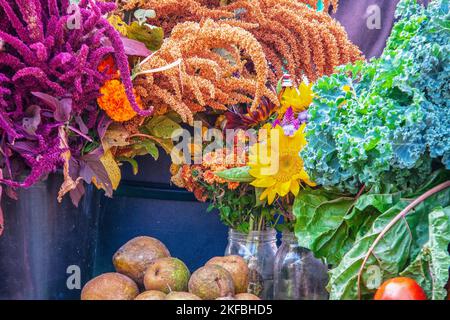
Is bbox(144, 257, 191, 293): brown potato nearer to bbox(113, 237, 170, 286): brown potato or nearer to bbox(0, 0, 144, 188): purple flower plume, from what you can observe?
bbox(113, 237, 170, 286): brown potato

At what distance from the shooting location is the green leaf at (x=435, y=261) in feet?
2.56

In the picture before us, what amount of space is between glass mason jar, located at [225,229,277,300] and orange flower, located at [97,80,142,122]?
30cm

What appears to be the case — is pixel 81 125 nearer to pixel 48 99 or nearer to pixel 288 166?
pixel 48 99

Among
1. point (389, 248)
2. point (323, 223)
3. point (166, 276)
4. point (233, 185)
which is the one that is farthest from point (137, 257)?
point (389, 248)

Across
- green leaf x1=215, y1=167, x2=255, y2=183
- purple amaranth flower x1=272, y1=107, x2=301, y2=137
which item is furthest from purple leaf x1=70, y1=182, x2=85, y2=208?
purple amaranth flower x1=272, y1=107, x2=301, y2=137

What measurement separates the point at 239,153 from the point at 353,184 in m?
0.23

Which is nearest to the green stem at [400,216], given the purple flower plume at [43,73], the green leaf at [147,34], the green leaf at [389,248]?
the green leaf at [389,248]

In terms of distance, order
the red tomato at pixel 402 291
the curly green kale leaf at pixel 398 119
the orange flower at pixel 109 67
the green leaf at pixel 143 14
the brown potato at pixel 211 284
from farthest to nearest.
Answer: the green leaf at pixel 143 14
the orange flower at pixel 109 67
the brown potato at pixel 211 284
the curly green kale leaf at pixel 398 119
the red tomato at pixel 402 291

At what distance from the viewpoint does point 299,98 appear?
1132mm

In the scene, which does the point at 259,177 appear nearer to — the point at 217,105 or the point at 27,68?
the point at 217,105

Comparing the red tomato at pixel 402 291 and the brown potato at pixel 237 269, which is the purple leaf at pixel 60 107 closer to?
the brown potato at pixel 237 269

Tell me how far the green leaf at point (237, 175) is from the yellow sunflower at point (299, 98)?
15 cm

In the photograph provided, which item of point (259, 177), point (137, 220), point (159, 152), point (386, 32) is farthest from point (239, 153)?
point (386, 32)

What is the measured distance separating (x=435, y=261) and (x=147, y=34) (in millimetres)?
636
